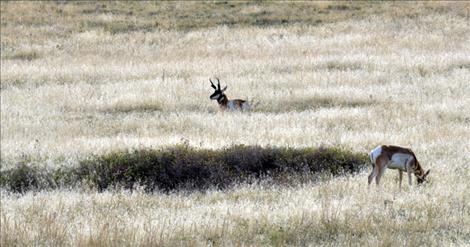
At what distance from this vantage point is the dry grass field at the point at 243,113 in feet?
30.6

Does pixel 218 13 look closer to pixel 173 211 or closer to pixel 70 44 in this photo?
pixel 70 44

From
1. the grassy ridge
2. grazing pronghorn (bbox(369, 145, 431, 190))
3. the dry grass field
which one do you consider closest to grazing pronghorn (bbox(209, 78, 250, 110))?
the dry grass field

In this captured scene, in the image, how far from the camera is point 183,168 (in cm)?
1408

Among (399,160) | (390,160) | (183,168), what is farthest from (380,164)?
(183,168)

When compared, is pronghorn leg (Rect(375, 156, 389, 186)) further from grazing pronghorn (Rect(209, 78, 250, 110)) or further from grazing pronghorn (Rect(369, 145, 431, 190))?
grazing pronghorn (Rect(209, 78, 250, 110))

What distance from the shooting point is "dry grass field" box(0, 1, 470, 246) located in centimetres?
934

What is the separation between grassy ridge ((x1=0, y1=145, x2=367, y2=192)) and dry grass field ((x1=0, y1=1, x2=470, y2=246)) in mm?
508

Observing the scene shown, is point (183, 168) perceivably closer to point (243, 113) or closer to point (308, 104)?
point (243, 113)

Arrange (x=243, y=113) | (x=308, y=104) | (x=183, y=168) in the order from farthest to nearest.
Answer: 1. (x=308, y=104)
2. (x=243, y=113)
3. (x=183, y=168)

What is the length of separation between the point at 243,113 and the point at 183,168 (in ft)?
16.6

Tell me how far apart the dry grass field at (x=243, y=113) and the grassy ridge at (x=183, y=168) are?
508mm

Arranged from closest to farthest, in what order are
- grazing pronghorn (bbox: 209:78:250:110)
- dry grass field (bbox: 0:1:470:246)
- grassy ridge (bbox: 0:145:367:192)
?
dry grass field (bbox: 0:1:470:246)
grassy ridge (bbox: 0:145:367:192)
grazing pronghorn (bbox: 209:78:250:110)

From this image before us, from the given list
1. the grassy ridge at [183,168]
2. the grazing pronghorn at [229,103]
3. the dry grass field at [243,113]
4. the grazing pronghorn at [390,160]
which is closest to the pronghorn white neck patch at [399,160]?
the grazing pronghorn at [390,160]

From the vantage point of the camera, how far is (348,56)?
89.0 feet
